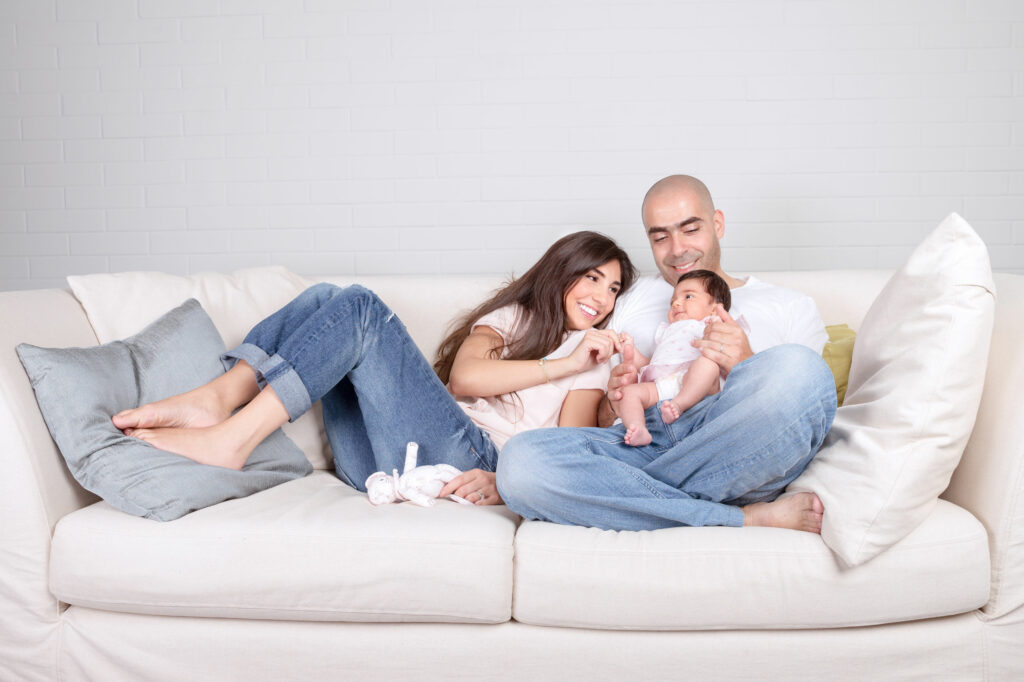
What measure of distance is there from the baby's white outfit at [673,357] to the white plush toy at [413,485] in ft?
1.78

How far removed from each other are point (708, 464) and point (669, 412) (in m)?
0.15

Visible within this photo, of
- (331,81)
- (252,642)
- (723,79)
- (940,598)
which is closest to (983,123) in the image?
(723,79)

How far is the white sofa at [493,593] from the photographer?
61.6 inches

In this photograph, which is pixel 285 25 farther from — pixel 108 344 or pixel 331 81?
pixel 108 344

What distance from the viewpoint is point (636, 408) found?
1.88m

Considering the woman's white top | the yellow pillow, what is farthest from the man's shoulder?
the woman's white top

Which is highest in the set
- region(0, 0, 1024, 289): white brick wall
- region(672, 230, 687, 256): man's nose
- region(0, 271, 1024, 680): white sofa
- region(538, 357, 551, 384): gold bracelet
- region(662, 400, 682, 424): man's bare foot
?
region(0, 0, 1024, 289): white brick wall

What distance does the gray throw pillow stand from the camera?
5.57 feet

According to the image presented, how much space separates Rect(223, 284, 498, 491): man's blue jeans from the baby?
1.35 feet

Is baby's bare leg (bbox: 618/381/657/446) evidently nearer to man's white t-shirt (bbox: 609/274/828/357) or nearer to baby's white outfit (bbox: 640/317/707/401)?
baby's white outfit (bbox: 640/317/707/401)

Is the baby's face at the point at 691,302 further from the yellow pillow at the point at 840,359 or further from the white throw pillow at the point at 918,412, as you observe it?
the white throw pillow at the point at 918,412

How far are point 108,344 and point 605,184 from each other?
187 centimetres

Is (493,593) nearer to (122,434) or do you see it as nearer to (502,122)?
(122,434)

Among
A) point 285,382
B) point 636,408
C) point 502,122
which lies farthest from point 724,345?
point 502,122
